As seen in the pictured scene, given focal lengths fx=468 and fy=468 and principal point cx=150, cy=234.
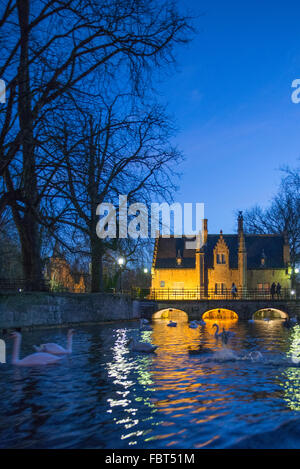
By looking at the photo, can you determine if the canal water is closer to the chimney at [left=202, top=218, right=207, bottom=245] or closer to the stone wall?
the stone wall

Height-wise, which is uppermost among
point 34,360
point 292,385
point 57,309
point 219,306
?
point 57,309

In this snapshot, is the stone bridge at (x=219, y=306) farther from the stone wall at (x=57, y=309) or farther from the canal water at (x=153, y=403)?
the canal water at (x=153, y=403)

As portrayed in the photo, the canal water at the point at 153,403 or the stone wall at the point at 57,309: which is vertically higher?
the stone wall at the point at 57,309

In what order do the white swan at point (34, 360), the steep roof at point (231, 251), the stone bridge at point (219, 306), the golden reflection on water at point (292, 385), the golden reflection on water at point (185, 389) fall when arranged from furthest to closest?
1. the steep roof at point (231, 251)
2. the stone bridge at point (219, 306)
3. the white swan at point (34, 360)
4. the golden reflection on water at point (292, 385)
5. the golden reflection on water at point (185, 389)

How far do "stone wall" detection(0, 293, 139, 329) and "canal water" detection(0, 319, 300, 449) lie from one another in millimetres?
5907

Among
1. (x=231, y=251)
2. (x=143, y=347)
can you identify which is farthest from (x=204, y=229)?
(x=143, y=347)

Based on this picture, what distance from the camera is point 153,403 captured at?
6688 mm

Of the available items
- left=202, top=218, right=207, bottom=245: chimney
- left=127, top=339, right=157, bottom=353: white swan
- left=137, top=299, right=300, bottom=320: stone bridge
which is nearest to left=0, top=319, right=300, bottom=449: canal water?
left=127, top=339, right=157, bottom=353: white swan

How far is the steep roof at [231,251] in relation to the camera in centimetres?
5250

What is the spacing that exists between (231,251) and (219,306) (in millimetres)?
13500

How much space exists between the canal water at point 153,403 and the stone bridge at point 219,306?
101ft

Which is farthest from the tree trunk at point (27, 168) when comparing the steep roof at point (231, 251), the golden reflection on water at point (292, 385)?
the steep roof at point (231, 251)

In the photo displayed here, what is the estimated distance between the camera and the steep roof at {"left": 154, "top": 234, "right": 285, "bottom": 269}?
52500mm

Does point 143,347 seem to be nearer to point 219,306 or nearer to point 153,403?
point 153,403
